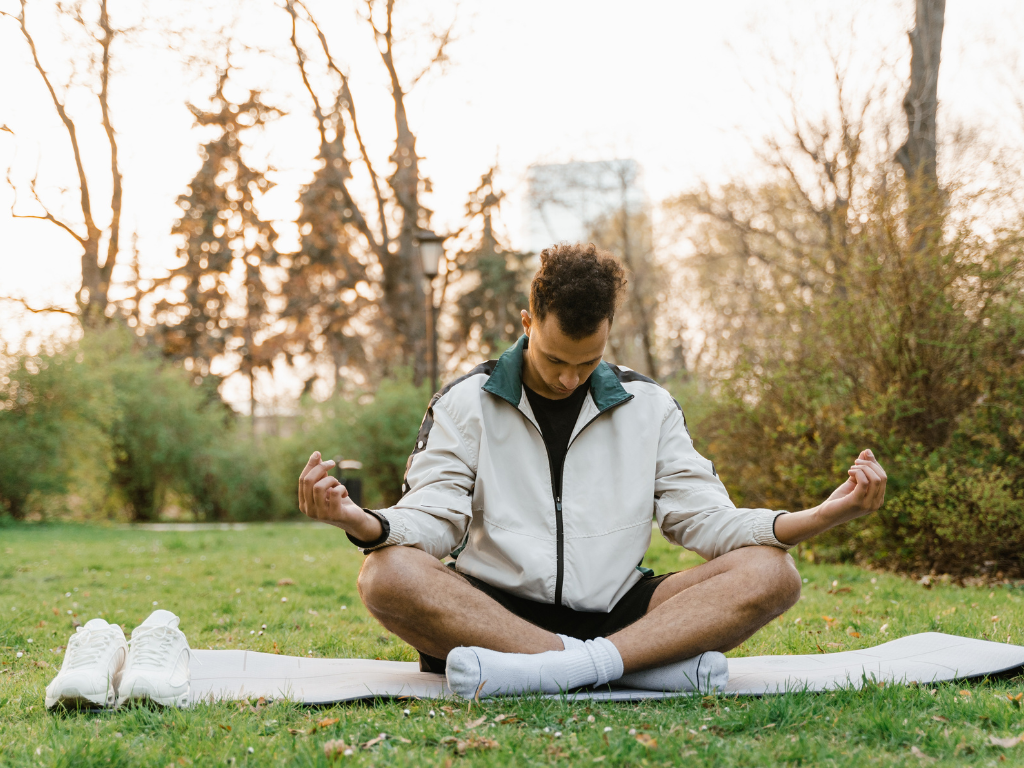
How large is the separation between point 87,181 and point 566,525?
18174 mm

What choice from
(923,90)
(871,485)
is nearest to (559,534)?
(871,485)

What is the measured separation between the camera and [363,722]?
2377 mm

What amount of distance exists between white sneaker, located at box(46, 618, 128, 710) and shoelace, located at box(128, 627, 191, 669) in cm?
6

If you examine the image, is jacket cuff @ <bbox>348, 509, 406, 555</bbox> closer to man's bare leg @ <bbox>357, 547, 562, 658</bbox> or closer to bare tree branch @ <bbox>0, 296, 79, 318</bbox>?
man's bare leg @ <bbox>357, 547, 562, 658</bbox>

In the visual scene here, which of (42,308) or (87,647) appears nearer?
(87,647)

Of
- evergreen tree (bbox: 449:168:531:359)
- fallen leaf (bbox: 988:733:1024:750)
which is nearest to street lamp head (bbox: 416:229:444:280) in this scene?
fallen leaf (bbox: 988:733:1024:750)

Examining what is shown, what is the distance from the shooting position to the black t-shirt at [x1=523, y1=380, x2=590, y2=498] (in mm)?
3012

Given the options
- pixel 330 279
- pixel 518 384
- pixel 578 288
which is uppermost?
pixel 330 279

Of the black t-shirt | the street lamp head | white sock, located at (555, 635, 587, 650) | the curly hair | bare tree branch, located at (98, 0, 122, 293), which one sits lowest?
white sock, located at (555, 635, 587, 650)

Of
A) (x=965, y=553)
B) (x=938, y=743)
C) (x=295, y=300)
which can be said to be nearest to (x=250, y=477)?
(x=295, y=300)

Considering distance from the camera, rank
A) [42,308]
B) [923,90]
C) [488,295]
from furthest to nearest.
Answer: [488,295]
[42,308]
[923,90]

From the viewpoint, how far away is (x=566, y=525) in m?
2.88

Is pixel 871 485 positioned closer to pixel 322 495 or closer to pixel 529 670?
pixel 529 670

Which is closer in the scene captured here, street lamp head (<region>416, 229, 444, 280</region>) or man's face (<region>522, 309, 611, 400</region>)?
man's face (<region>522, 309, 611, 400</region>)
